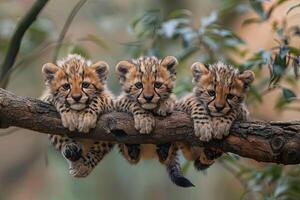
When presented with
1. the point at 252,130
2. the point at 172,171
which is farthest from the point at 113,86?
the point at 252,130

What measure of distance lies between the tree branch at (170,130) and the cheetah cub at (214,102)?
60 millimetres

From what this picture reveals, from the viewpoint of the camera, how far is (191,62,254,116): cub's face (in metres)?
3.45

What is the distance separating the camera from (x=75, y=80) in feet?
11.6

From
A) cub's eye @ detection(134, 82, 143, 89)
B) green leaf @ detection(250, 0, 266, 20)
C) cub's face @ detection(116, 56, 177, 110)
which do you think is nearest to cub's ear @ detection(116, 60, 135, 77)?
cub's face @ detection(116, 56, 177, 110)

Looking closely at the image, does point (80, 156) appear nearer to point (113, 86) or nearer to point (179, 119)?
point (179, 119)

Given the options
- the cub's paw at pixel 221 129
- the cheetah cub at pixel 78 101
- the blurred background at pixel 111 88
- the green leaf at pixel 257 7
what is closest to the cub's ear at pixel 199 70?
the cub's paw at pixel 221 129

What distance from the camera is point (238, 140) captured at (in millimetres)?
3365

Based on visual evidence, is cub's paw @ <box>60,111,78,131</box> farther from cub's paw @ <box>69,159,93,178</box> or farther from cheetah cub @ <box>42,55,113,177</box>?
cub's paw @ <box>69,159,93,178</box>

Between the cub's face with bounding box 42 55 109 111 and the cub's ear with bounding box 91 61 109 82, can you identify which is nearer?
the cub's face with bounding box 42 55 109 111

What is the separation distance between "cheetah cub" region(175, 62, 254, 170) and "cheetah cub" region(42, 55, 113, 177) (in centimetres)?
45

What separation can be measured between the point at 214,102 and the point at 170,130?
0.28 meters

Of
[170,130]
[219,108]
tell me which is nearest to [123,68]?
[170,130]

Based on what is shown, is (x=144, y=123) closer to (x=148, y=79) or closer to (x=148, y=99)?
(x=148, y=99)

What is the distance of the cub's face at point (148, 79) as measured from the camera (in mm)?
3467
